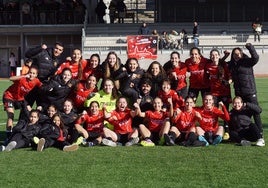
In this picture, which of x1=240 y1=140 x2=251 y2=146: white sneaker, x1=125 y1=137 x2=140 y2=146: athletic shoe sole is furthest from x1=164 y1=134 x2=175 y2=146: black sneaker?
x1=240 y1=140 x2=251 y2=146: white sneaker

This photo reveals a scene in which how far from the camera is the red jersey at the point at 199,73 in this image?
10938mm

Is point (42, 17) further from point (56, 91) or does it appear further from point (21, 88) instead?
point (56, 91)

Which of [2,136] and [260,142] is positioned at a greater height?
[260,142]

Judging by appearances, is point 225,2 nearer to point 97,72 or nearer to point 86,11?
point 86,11

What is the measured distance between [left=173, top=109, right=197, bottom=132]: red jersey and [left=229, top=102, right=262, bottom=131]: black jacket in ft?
2.07

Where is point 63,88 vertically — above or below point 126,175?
above

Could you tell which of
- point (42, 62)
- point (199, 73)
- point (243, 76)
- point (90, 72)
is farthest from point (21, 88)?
point (243, 76)

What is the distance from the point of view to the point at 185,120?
1031cm

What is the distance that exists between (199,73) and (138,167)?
3.42 m

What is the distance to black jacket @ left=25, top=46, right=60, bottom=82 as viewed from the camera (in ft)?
36.5

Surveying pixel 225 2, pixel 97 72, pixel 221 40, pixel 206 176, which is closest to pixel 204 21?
pixel 225 2

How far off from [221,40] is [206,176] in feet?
105

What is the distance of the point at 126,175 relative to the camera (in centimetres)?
750

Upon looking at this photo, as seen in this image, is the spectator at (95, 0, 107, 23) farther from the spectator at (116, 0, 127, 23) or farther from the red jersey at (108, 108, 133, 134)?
the red jersey at (108, 108, 133, 134)
